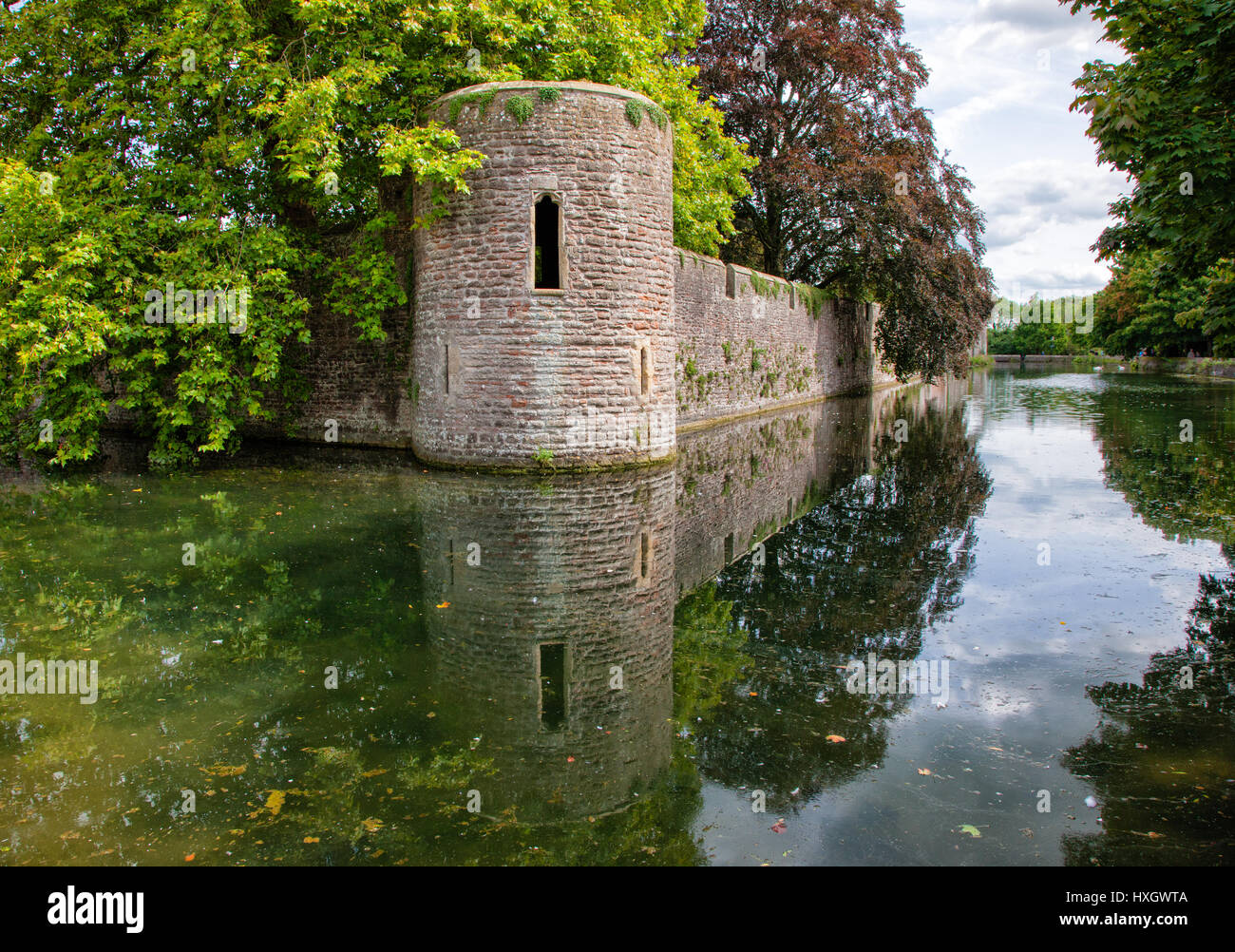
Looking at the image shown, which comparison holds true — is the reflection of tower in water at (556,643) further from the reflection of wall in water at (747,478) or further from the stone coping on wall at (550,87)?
the stone coping on wall at (550,87)

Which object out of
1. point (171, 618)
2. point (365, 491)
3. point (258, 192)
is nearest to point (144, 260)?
point (258, 192)

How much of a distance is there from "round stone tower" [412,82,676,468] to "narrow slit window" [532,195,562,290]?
4 cm

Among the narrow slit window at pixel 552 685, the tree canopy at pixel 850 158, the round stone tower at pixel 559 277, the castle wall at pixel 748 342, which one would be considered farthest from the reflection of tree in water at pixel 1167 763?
the tree canopy at pixel 850 158

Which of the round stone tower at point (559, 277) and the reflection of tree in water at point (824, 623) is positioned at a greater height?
the round stone tower at point (559, 277)

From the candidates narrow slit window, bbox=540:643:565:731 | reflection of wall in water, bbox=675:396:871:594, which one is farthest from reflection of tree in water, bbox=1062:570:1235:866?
reflection of wall in water, bbox=675:396:871:594

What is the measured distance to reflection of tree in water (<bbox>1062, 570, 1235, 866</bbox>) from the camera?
320cm

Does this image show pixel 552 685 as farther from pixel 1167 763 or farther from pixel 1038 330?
pixel 1038 330

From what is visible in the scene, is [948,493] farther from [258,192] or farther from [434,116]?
[258,192]

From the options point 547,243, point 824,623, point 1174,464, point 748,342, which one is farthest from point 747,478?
point 748,342

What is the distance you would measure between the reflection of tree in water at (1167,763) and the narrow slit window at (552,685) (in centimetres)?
237

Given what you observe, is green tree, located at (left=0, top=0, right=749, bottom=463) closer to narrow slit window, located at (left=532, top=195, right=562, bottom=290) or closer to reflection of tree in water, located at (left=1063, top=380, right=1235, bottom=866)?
narrow slit window, located at (left=532, top=195, right=562, bottom=290)

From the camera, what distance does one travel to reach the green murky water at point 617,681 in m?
3.34

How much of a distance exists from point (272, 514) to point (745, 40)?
997 inches

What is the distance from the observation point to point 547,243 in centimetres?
1465
